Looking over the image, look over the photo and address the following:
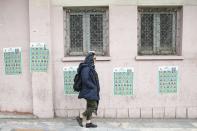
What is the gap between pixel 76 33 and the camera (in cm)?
853

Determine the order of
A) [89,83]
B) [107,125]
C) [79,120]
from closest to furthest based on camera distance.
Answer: [89,83]
[107,125]
[79,120]

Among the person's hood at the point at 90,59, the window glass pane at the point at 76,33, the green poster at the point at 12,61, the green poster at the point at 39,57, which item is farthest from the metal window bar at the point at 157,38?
the green poster at the point at 12,61

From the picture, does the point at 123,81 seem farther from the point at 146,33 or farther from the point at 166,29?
the point at 166,29

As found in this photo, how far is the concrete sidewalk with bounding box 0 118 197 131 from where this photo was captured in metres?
7.71

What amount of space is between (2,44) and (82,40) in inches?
73.1

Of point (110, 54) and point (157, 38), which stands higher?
point (157, 38)

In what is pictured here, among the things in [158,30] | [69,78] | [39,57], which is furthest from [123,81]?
[39,57]

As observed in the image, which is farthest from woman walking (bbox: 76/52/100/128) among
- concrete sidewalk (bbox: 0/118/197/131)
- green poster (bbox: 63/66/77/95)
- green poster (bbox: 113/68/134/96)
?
green poster (bbox: 113/68/134/96)

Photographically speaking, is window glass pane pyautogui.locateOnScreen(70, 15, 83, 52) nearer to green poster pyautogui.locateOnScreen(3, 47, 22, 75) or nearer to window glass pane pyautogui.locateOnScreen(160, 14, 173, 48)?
green poster pyautogui.locateOnScreen(3, 47, 22, 75)

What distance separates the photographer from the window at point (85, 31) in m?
8.49

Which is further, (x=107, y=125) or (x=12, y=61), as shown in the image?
(x=12, y=61)

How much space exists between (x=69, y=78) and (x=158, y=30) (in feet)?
7.79

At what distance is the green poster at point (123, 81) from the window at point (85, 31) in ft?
1.85

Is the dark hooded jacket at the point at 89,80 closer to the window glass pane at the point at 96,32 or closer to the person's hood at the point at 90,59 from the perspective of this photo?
the person's hood at the point at 90,59
